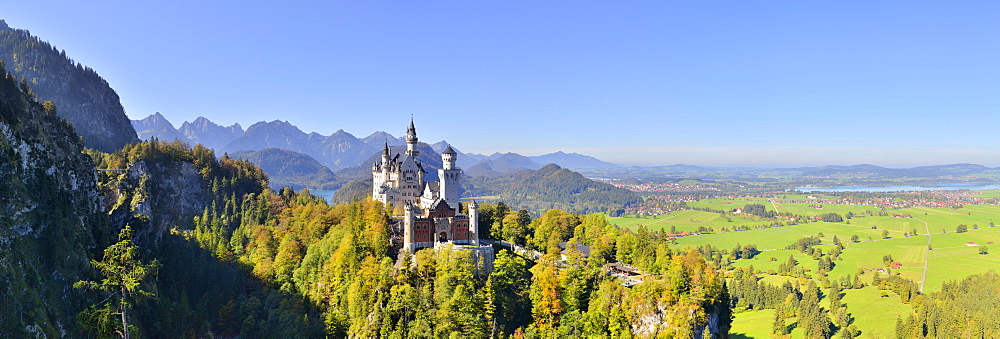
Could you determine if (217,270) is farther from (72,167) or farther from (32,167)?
(32,167)

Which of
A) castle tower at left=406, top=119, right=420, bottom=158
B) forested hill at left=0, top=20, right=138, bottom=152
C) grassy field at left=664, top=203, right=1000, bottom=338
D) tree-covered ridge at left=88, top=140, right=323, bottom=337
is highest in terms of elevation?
forested hill at left=0, top=20, right=138, bottom=152

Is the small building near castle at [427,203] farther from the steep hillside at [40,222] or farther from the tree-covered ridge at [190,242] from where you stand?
the steep hillside at [40,222]

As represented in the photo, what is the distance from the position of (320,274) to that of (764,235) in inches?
6395

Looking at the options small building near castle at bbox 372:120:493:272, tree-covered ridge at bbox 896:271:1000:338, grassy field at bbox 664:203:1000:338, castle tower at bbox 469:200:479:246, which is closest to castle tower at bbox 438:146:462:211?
small building near castle at bbox 372:120:493:272

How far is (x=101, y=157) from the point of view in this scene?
9500cm

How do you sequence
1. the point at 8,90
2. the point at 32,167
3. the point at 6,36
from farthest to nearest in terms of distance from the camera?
the point at 6,36 < the point at 8,90 < the point at 32,167

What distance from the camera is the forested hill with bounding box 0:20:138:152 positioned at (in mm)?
130925

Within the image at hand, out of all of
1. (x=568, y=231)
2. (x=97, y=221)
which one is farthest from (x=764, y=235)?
(x=97, y=221)

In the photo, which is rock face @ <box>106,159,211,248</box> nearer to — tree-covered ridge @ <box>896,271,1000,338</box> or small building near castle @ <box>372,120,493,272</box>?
small building near castle @ <box>372,120,493,272</box>

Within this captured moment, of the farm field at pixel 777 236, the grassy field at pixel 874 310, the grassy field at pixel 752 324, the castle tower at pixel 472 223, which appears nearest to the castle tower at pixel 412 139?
the castle tower at pixel 472 223

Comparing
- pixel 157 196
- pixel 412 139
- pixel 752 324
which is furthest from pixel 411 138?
pixel 752 324

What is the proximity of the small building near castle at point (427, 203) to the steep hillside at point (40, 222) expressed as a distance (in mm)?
32849

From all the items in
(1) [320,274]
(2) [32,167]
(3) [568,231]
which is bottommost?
(1) [320,274]

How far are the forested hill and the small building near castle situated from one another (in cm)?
9586
